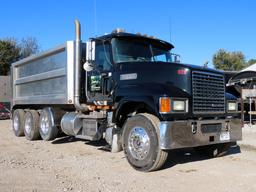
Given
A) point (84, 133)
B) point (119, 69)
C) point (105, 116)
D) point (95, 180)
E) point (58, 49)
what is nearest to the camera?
point (95, 180)

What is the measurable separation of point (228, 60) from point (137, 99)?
61.6 metres

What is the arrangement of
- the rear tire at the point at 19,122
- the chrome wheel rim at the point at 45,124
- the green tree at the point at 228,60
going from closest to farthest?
the chrome wheel rim at the point at 45,124
the rear tire at the point at 19,122
the green tree at the point at 228,60

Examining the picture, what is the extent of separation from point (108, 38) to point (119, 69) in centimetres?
92

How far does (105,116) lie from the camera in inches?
349

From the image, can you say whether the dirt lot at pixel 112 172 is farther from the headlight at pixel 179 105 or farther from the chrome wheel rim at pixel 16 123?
the chrome wheel rim at pixel 16 123

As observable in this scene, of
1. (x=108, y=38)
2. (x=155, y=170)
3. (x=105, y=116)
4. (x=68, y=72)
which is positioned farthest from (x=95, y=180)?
(x=68, y=72)

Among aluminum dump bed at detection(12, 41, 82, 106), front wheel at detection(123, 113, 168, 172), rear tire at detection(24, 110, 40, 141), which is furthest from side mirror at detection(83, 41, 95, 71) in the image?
rear tire at detection(24, 110, 40, 141)

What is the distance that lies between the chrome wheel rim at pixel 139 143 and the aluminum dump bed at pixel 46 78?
3079 millimetres

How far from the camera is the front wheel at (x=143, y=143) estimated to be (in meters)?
6.90

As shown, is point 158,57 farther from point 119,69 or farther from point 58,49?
point 58,49

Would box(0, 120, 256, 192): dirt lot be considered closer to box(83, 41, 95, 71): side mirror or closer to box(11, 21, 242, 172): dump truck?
box(11, 21, 242, 172): dump truck

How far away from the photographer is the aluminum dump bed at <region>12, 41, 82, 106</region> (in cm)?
1013

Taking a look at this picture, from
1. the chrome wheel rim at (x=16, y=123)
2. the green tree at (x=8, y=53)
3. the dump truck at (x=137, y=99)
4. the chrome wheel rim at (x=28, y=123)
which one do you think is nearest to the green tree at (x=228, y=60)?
the green tree at (x=8, y=53)

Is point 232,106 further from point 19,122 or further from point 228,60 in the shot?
point 228,60
